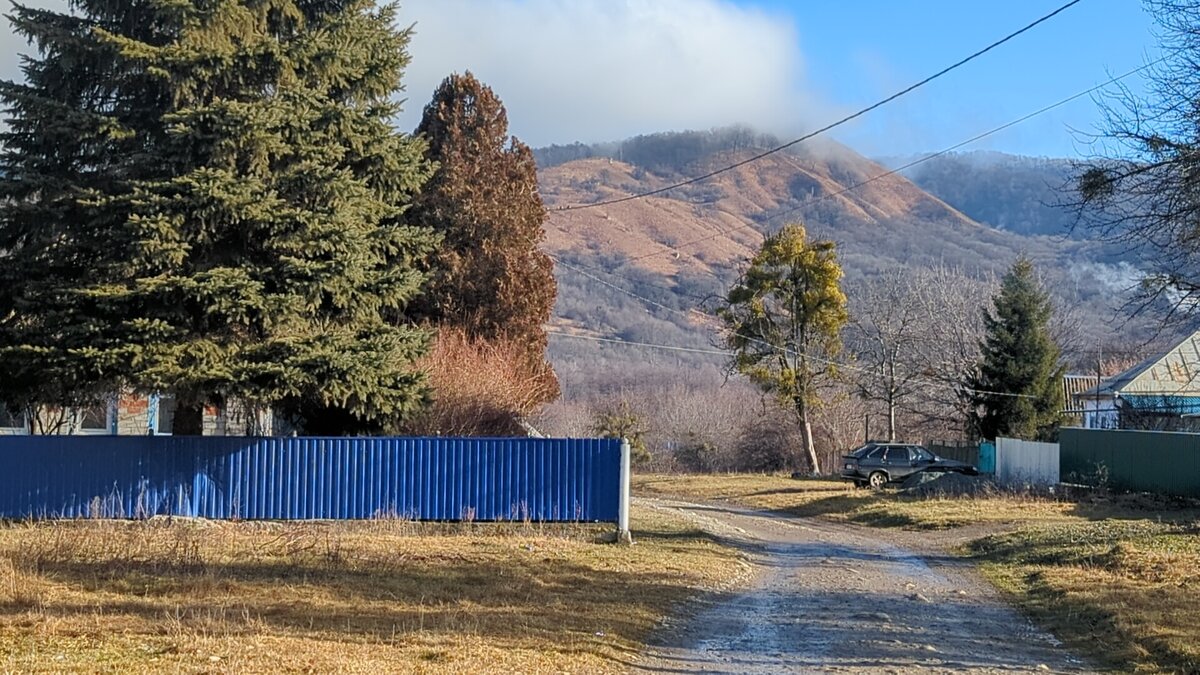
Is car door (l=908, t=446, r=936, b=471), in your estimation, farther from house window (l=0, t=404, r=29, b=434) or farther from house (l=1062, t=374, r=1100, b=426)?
house window (l=0, t=404, r=29, b=434)

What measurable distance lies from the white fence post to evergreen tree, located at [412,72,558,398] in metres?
11.2

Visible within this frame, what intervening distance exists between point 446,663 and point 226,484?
1218 centimetres

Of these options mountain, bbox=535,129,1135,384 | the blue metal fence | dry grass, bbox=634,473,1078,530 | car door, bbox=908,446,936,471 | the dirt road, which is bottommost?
dry grass, bbox=634,473,1078,530

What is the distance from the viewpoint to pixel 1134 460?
30.7 m

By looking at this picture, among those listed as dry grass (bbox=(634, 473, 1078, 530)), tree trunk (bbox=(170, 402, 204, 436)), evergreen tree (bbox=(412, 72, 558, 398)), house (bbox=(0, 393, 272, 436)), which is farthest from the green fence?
house (bbox=(0, 393, 272, 436))

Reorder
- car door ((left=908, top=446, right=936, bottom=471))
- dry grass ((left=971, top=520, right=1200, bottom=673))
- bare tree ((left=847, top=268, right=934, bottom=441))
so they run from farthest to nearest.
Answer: bare tree ((left=847, top=268, right=934, bottom=441))
car door ((left=908, top=446, right=936, bottom=471))
dry grass ((left=971, top=520, right=1200, bottom=673))

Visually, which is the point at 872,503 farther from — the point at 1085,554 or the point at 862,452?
the point at 1085,554

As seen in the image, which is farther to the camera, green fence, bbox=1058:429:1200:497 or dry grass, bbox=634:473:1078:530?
green fence, bbox=1058:429:1200:497

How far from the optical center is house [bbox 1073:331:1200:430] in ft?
126

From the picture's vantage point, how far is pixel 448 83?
3294 centimetres

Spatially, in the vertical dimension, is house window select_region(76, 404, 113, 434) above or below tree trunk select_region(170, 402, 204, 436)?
below

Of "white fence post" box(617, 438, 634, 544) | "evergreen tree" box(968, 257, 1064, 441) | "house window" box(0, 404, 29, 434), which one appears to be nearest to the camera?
"white fence post" box(617, 438, 634, 544)

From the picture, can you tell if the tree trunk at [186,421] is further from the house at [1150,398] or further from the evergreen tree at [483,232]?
the house at [1150,398]

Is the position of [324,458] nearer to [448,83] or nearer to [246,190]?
[246,190]
